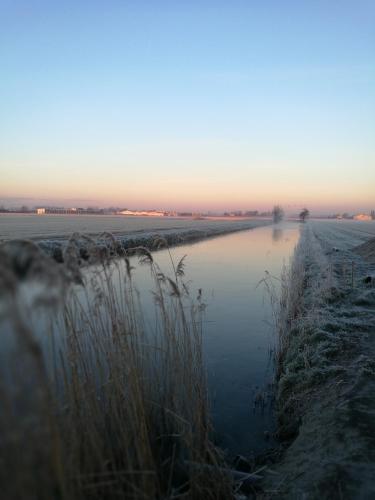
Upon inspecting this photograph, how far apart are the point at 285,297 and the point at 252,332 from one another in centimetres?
144

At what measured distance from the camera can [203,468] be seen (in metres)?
3.48

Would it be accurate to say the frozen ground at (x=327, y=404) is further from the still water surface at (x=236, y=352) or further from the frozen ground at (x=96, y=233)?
the frozen ground at (x=96, y=233)

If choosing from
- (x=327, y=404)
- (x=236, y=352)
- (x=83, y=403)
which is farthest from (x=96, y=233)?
(x=83, y=403)

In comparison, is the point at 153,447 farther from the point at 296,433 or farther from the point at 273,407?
the point at 273,407

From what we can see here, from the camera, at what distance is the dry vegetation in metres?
1.84

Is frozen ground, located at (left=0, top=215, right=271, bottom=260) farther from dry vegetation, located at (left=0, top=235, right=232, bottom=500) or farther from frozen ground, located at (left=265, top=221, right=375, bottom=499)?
frozen ground, located at (left=265, top=221, right=375, bottom=499)

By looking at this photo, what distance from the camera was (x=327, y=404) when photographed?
16.6 feet

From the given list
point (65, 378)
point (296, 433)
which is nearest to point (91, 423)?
point (65, 378)

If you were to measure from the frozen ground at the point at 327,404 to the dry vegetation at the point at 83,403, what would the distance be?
953 millimetres

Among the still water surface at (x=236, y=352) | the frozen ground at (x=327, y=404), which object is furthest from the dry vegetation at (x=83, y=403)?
the still water surface at (x=236, y=352)

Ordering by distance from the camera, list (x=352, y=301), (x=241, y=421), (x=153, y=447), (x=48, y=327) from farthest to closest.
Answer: (x=352, y=301)
(x=241, y=421)
(x=153, y=447)
(x=48, y=327)

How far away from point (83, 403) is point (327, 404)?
3549 millimetres

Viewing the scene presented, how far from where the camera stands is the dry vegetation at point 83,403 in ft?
6.03

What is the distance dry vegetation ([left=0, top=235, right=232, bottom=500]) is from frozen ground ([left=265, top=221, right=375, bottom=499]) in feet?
3.13
